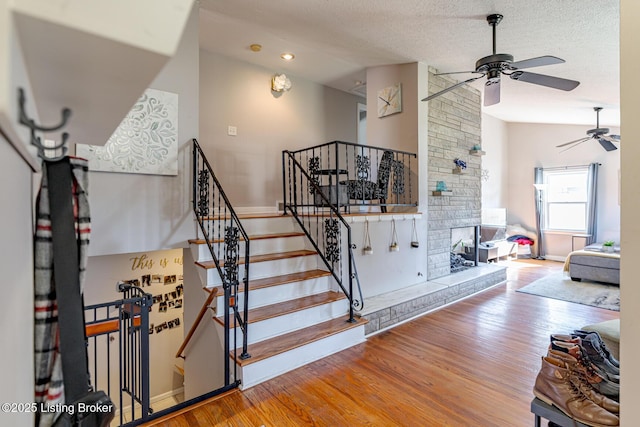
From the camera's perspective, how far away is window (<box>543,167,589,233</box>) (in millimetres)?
7434

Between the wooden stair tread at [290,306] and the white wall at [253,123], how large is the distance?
2.37m

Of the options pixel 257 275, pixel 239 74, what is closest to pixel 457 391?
pixel 257 275

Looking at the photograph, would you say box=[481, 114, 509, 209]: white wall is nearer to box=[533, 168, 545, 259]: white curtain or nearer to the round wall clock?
box=[533, 168, 545, 259]: white curtain

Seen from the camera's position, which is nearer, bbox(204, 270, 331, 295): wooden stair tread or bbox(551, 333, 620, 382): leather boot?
bbox(551, 333, 620, 382): leather boot

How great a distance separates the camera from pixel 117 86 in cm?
62

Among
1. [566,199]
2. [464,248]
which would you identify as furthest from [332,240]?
[566,199]

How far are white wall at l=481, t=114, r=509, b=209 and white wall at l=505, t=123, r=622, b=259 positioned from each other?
153 mm

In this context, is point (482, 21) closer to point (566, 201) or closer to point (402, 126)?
point (402, 126)

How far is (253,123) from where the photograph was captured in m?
5.12

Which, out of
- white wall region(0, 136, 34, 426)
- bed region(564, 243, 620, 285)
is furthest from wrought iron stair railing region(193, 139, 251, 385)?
bed region(564, 243, 620, 285)

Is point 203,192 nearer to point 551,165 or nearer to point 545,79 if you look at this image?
point 545,79

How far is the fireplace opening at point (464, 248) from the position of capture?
5616mm

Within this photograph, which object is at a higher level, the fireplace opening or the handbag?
the handbag

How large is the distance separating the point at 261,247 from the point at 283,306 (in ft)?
2.84
